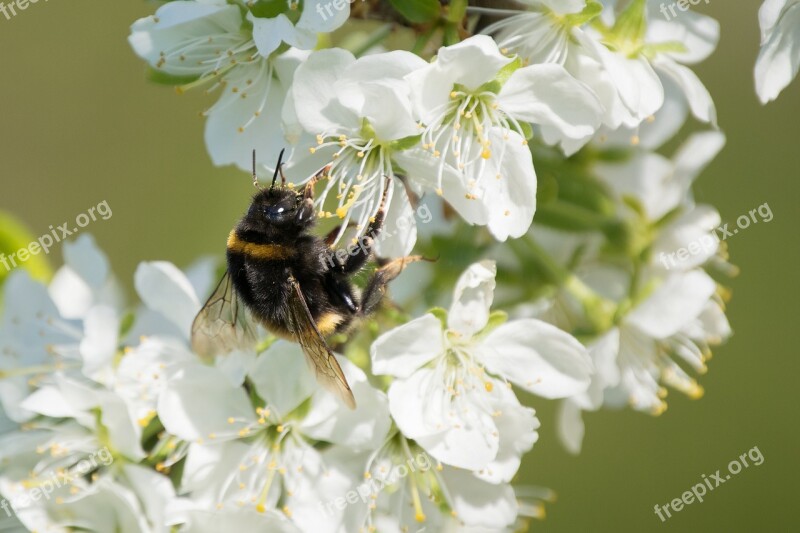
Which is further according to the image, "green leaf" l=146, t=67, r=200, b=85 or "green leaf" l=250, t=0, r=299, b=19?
"green leaf" l=146, t=67, r=200, b=85

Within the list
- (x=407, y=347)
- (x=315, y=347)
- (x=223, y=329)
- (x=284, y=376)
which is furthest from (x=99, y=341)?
(x=407, y=347)

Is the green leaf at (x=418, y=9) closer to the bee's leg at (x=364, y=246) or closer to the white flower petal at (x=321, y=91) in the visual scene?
the white flower petal at (x=321, y=91)

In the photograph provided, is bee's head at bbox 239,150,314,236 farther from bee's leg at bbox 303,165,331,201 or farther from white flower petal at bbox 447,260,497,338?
white flower petal at bbox 447,260,497,338

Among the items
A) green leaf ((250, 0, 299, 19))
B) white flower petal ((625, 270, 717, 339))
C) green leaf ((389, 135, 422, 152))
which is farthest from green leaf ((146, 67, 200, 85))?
white flower petal ((625, 270, 717, 339))

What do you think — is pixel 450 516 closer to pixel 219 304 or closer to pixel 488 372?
pixel 488 372

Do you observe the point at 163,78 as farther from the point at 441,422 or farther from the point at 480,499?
the point at 480,499

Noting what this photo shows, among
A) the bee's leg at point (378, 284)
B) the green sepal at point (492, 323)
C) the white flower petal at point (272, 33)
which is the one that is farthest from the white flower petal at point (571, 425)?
the white flower petal at point (272, 33)
